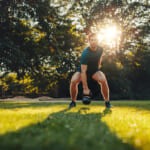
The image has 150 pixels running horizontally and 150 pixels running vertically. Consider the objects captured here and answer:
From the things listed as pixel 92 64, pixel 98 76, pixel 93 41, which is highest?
pixel 93 41

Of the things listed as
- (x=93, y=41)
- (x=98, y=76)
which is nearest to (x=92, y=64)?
(x=98, y=76)

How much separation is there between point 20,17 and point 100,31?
789cm

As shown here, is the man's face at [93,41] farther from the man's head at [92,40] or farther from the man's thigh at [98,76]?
the man's thigh at [98,76]

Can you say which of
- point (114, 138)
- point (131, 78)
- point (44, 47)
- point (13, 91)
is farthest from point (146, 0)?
point (114, 138)

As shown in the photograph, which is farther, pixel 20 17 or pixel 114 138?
pixel 20 17

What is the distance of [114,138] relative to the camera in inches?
64.3

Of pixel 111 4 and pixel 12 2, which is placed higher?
pixel 111 4

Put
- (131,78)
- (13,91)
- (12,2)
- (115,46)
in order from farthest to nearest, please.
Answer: (131,78) < (13,91) < (115,46) < (12,2)

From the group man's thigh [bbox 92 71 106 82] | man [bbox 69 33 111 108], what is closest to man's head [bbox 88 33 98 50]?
man [bbox 69 33 111 108]

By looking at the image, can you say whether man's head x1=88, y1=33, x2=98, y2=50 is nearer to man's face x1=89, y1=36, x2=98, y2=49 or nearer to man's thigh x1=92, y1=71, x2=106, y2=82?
man's face x1=89, y1=36, x2=98, y2=49

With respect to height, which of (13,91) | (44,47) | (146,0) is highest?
(146,0)

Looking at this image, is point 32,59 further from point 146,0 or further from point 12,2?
point 146,0

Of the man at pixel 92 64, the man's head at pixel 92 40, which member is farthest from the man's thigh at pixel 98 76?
the man's head at pixel 92 40

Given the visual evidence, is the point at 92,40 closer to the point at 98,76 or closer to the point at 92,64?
the point at 92,64
